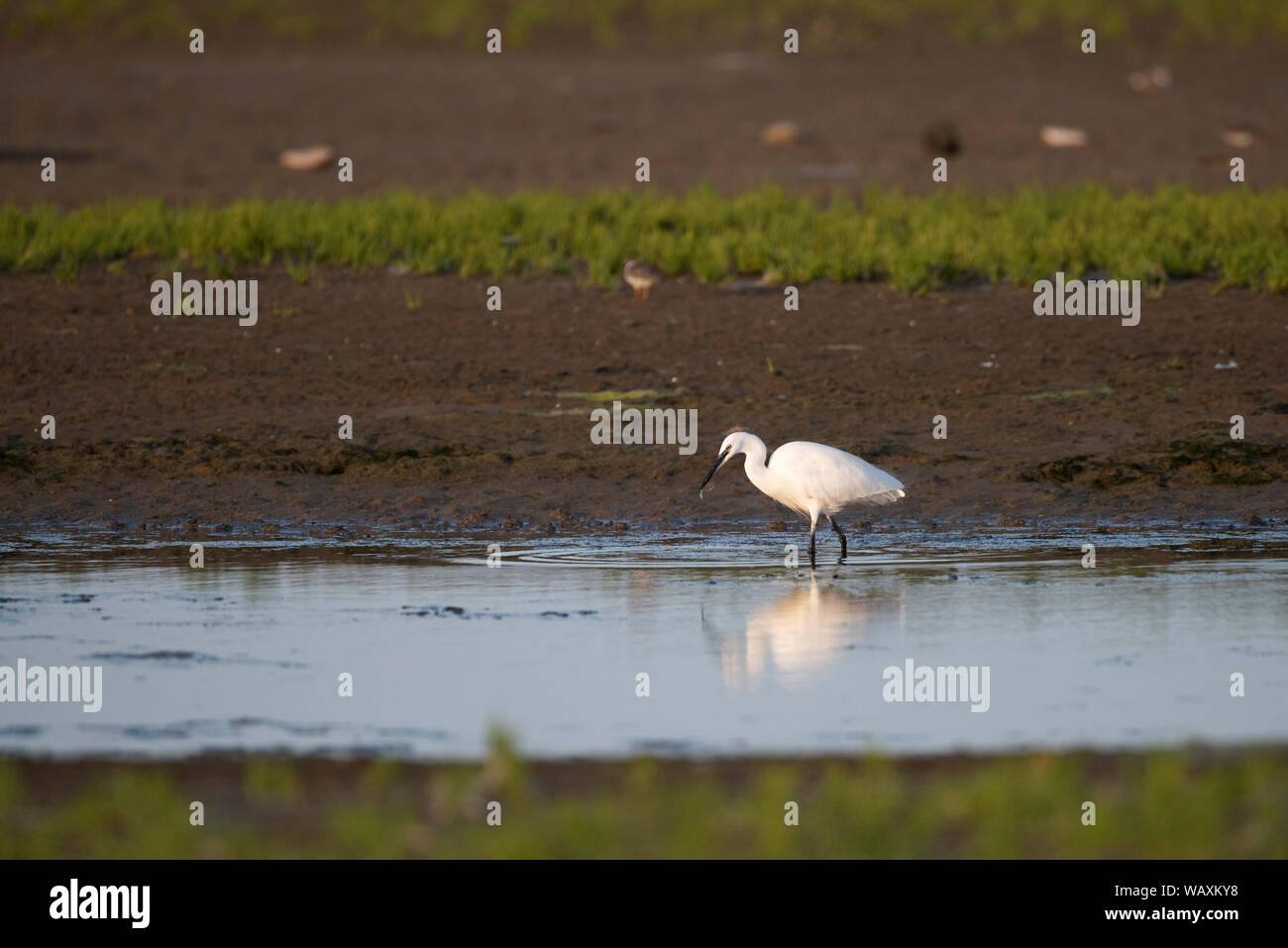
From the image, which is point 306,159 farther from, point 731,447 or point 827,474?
point 827,474

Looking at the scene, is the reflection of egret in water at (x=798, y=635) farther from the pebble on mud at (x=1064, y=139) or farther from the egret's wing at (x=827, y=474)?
the pebble on mud at (x=1064, y=139)

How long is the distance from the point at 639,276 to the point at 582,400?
249 centimetres

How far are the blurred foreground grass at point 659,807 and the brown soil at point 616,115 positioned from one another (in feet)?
55.6

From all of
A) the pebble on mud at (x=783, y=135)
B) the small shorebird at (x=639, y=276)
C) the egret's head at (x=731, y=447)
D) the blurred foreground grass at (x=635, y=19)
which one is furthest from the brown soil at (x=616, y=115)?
the egret's head at (x=731, y=447)

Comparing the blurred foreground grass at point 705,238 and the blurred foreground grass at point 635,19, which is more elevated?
the blurred foreground grass at point 635,19

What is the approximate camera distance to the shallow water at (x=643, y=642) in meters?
7.00

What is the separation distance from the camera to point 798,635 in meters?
8.77

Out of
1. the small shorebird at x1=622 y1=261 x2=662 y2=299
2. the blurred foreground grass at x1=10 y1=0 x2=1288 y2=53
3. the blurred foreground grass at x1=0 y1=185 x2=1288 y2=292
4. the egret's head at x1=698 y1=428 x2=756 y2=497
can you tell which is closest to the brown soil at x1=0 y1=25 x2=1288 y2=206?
the blurred foreground grass at x1=10 y1=0 x2=1288 y2=53

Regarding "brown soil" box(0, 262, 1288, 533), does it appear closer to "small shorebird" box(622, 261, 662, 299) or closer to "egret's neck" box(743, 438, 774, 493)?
"small shorebird" box(622, 261, 662, 299)

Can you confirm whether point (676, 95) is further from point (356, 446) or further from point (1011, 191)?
point (356, 446)

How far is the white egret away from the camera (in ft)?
36.2

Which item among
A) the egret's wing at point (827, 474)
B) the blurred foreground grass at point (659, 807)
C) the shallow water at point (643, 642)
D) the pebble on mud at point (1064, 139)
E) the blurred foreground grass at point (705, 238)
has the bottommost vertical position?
the blurred foreground grass at point (659, 807)

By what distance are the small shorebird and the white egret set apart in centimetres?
513
